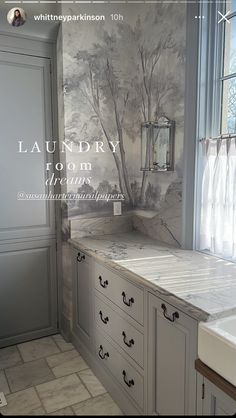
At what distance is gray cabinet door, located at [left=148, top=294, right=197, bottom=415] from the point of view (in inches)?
51.1

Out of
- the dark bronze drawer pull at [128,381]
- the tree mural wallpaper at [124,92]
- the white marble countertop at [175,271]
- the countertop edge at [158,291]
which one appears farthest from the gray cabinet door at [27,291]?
the dark bronze drawer pull at [128,381]

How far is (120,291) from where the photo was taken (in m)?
1.81

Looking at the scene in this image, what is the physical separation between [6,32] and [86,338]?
235cm

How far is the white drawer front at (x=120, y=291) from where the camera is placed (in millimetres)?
1649

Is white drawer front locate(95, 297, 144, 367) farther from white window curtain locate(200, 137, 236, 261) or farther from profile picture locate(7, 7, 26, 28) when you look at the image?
profile picture locate(7, 7, 26, 28)

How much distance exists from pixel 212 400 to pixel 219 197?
1143mm

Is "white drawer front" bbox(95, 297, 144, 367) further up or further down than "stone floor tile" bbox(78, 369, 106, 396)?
further up

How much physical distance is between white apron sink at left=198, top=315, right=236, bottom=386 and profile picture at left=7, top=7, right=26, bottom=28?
2.28m

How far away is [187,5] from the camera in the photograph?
2023mm

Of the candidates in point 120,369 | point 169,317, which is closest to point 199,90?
point 169,317

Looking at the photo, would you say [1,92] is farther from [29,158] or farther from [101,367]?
[101,367]

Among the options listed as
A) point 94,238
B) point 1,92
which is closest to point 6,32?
point 1,92

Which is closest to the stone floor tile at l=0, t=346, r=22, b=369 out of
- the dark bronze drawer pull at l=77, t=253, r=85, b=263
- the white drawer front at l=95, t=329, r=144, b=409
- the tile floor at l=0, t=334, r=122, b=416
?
the tile floor at l=0, t=334, r=122, b=416

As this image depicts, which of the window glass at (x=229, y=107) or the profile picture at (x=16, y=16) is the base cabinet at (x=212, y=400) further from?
the profile picture at (x=16, y=16)
